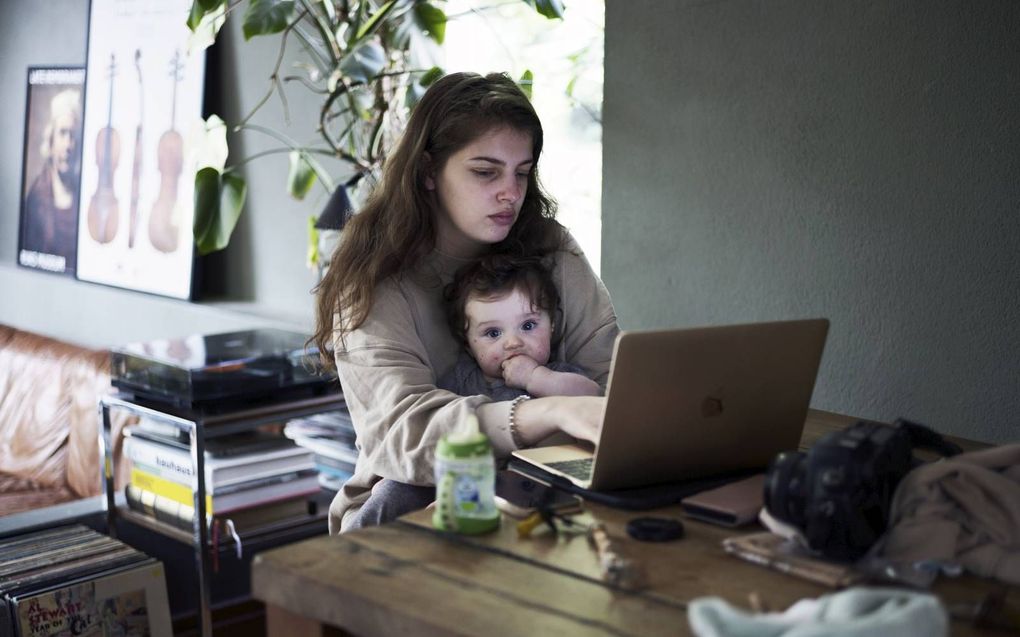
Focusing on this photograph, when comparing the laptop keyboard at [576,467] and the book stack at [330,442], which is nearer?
the laptop keyboard at [576,467]

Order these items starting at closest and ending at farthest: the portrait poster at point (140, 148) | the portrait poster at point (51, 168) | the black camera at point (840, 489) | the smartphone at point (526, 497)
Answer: the black camera at point (840, 489) → the smartphone at point (526, 497) → the portrait poster at point (140, 148) → the portrait poster at point (51, 168)

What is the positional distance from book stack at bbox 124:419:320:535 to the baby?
98 cm

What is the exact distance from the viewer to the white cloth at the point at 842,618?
1.00m

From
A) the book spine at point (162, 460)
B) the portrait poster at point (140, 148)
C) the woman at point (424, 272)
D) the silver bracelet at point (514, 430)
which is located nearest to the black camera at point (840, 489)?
the silver bracelet at point (514, 430)

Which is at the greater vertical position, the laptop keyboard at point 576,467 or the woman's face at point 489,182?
the woman's face at point 489,182

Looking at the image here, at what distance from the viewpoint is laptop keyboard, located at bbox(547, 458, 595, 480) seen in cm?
162

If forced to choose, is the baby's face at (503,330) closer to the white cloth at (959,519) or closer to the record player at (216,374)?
the record player at (216,374)

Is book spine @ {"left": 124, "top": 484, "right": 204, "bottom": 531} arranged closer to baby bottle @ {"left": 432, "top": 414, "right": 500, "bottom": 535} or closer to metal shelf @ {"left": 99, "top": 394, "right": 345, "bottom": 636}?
metal shelf @ {"left": 99, "top": 394, "right": 345, "bottom": 636}

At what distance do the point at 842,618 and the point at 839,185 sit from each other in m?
1.50

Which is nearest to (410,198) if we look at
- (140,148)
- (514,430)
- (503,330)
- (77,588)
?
(503,330)

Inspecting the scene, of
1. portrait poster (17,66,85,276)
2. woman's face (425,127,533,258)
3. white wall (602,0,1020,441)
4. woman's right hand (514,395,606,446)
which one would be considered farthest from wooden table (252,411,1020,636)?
portrait poster (17,66,85,276)

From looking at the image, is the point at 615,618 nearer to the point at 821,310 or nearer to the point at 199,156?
the point at 821,310

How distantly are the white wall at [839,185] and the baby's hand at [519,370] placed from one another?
27.2 inches

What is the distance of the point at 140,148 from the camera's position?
4.36m
